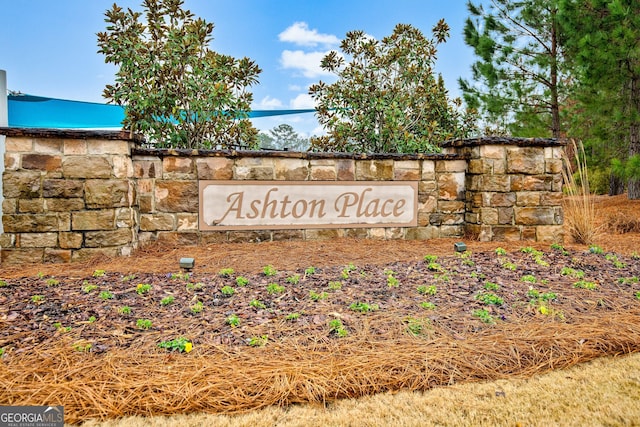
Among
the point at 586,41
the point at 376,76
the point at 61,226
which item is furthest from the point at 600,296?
the point at 586,41

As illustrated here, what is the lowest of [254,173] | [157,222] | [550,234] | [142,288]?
[142,288]

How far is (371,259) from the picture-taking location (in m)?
4.08

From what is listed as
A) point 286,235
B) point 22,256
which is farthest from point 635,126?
point 22,256

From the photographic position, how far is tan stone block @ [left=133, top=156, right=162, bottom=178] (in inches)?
177

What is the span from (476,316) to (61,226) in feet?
12.7

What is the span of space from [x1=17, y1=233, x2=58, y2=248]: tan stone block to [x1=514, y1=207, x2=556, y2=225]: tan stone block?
515 centimetres

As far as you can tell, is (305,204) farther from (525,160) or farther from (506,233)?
(525,160)

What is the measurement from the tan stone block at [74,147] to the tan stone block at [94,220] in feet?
1.94

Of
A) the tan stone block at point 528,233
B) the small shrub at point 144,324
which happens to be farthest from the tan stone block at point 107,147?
the tan stone block at point 528,233

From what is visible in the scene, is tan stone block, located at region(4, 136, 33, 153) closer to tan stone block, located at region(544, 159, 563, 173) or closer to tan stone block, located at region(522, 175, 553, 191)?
tan stone block, located at region(522, 175, 553, 191)

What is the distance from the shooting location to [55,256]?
4.09 metres

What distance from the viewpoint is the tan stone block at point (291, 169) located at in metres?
4.82

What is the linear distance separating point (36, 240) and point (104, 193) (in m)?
0.79

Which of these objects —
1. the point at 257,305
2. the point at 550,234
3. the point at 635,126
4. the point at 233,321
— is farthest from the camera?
the point at 635,126
